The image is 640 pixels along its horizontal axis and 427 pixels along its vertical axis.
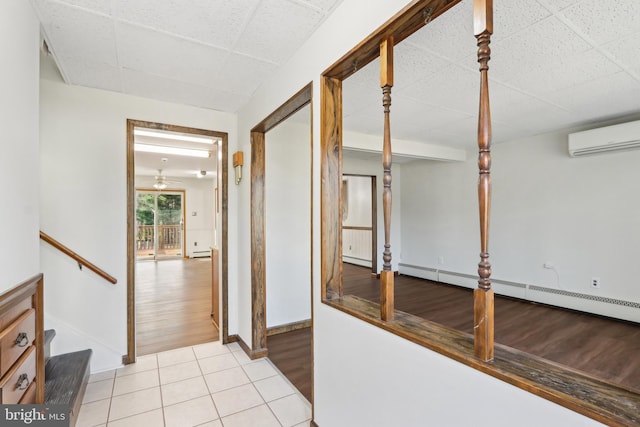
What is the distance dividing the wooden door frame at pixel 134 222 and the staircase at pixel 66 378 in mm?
347

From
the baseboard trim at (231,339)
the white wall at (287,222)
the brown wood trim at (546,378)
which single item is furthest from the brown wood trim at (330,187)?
the baseboard trim at (231,339)

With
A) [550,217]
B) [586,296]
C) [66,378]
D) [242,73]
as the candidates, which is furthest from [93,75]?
[586,296]

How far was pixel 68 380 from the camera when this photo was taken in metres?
2.04

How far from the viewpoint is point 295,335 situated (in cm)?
334

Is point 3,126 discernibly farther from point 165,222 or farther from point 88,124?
point 165,222

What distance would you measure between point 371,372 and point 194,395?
1.55 meters

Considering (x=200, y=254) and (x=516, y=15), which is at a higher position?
(x=516, y=15)

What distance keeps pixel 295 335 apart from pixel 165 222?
7639mm

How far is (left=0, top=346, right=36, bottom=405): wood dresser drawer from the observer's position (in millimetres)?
1176

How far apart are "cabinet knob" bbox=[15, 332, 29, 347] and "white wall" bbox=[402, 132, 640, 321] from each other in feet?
17.6

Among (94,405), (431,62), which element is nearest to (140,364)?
(94,405)

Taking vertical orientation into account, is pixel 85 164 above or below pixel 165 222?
above

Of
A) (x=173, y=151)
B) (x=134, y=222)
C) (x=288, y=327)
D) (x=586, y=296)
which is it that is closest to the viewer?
(x=134, y=222)

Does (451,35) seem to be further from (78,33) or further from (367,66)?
(78,33)
